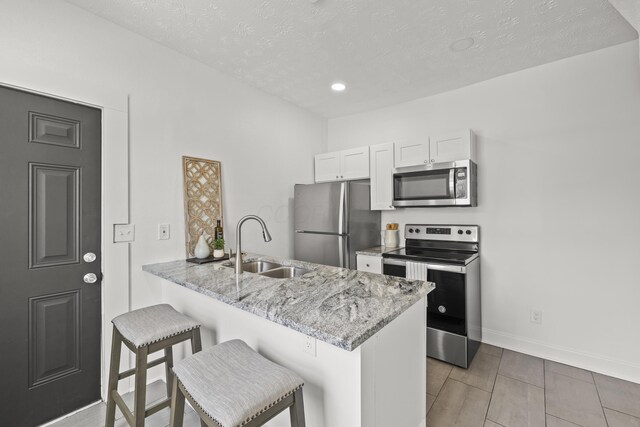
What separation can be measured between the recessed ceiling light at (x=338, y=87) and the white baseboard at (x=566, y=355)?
2876 millimetres

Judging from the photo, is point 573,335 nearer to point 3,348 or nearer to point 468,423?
point 468,423

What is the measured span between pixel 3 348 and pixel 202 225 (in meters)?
1.35

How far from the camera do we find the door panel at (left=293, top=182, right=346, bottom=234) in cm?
302

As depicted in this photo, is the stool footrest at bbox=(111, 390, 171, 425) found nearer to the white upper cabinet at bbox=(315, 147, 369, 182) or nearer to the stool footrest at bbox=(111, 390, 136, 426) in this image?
the stool footrest at bbox=(111, 390, 136, 426)

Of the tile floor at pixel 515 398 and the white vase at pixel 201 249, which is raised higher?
the white vase at pixel 201 249

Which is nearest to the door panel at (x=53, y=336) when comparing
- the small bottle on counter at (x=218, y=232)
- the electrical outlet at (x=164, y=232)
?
the electrical outlet at (x=164, y=232)

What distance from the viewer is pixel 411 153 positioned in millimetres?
2996

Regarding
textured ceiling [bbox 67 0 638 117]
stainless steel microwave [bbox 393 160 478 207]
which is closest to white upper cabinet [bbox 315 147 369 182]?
stainless steel microwave [bbox 393 160 478 207]

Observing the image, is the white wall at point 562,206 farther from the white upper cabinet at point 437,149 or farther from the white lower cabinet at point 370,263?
the white lower cabinet at point 370,263

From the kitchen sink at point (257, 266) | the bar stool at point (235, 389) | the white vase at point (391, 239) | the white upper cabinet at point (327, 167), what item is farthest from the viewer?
the white upper cabinet at point (327, 167)

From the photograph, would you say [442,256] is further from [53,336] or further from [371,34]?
[53,336]

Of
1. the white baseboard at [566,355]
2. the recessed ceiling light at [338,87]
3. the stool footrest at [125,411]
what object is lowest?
the white baseboard at [566,355]

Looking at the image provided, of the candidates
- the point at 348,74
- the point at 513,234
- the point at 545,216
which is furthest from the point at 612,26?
the point at 348,74

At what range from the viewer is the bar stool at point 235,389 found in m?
0.97
